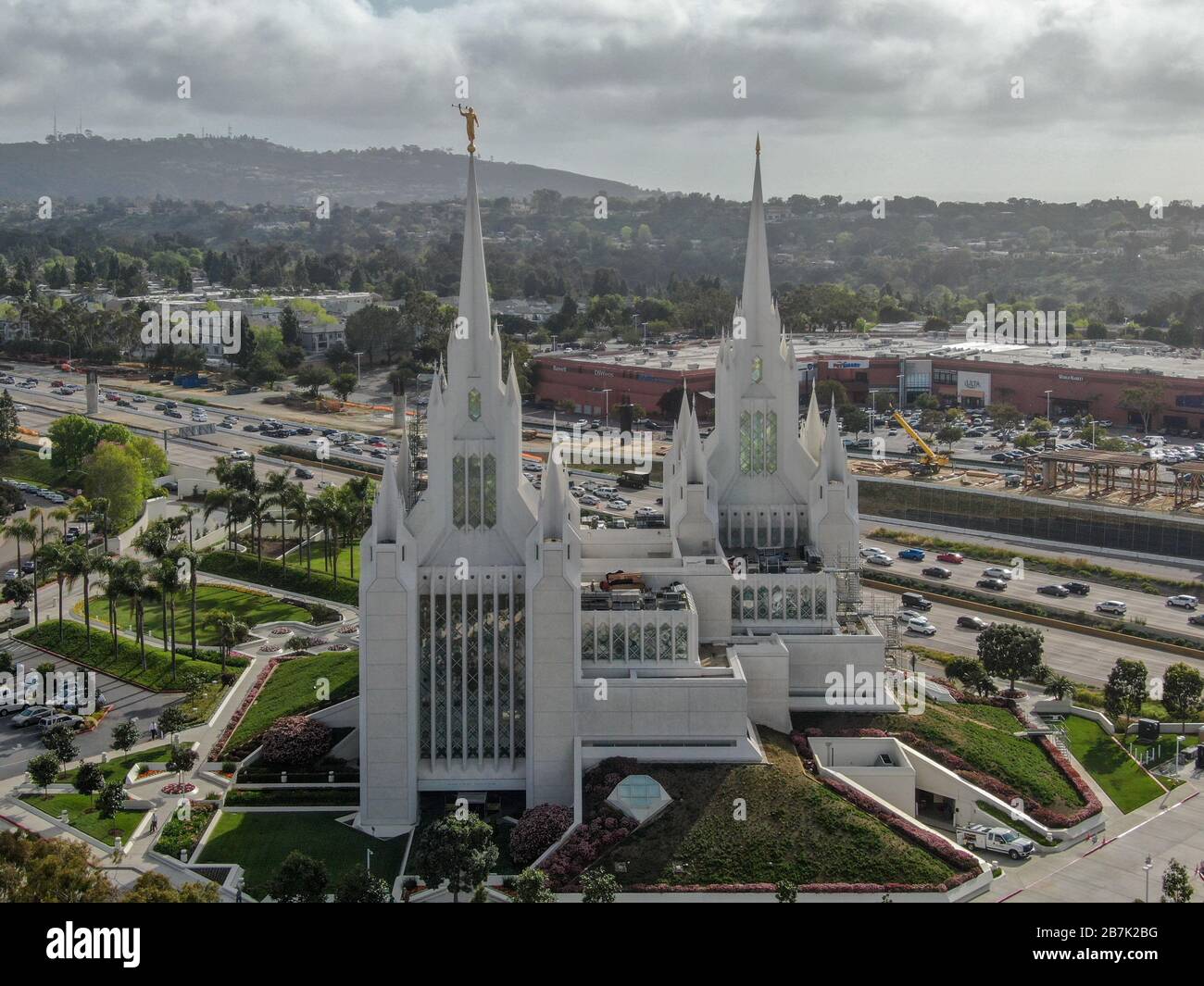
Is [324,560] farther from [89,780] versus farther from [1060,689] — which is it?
[1060,689]

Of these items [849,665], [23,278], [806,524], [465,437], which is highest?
[23,278]

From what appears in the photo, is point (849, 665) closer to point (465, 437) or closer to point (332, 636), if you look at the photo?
point (465, 437)

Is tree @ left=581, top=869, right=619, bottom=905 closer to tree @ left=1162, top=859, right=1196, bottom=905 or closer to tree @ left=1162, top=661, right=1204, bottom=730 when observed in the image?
tree @ left=1162, top=859, right=1196, bottom=905

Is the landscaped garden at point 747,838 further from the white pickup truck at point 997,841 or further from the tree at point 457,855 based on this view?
the white pickup truck at point 997,841

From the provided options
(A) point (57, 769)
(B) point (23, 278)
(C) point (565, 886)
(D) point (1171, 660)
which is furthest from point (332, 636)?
(B) point (23, 278)

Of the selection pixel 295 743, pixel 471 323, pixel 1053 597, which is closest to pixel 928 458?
pixel 1053 597
